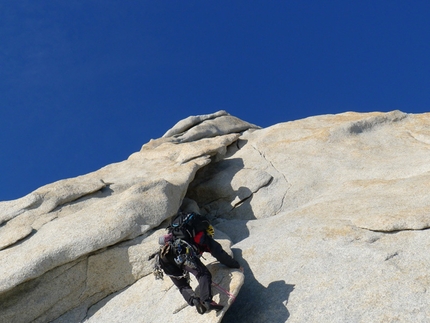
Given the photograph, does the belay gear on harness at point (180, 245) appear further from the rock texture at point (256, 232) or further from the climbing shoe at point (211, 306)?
the climbing shoe at point (211, 306)

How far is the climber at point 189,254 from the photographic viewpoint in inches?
619

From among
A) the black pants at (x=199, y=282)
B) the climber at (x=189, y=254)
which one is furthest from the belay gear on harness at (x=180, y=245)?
the black pants at (x=199, y=282)

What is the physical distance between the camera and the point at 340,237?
18828 mm

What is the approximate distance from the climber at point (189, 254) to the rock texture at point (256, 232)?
708 millimetres

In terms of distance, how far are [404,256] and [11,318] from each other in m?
16.4

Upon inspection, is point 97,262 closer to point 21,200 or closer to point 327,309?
point 21,200

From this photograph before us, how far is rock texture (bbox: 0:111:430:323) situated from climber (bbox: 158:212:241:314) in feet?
2.32

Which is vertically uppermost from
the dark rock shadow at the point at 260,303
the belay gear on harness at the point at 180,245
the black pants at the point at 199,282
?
the belay gear on harness at the point at 180,245

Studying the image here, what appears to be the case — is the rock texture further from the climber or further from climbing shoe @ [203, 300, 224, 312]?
the climber

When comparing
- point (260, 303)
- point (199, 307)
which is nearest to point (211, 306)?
point (199, 307)

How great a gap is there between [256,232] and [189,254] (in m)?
7.72

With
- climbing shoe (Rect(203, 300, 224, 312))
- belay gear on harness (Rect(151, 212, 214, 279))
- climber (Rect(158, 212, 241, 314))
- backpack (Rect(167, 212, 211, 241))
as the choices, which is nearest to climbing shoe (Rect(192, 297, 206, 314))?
climber (Rect(158, 212, 241, 314))

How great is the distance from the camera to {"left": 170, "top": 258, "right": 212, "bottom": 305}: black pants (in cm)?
1531

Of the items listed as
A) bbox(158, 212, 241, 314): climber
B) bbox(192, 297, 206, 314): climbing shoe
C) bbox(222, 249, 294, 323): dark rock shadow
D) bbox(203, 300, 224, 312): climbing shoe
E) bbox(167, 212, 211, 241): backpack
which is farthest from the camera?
bbox(167, 212, 211, 241): backpack
